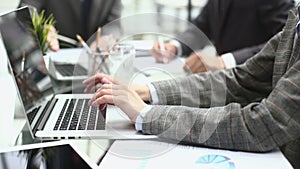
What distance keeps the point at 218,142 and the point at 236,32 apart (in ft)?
4.30

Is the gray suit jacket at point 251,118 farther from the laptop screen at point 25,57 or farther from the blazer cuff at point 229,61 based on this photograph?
the blazer cuff at point 229,61

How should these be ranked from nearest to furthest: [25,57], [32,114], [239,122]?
[239,122]
[32,114]
[25,57]

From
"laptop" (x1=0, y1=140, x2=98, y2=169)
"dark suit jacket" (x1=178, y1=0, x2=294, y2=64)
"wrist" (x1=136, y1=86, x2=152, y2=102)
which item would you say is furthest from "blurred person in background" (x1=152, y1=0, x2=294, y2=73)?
"laptop" (x1=0, y1=140, x2=98, y2=169)

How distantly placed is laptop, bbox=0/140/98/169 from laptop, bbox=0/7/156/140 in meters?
0.12

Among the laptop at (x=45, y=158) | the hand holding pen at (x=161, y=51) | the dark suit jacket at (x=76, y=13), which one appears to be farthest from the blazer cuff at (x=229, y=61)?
the laptop at (x=45, y=158)

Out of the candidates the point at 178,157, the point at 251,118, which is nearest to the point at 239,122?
the point at 251,118

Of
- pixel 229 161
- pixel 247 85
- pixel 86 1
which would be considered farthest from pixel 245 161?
pixel 86 1

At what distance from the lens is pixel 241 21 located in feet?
7.05

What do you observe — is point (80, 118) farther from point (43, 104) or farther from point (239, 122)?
point (239, 122)

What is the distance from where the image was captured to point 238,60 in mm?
1829

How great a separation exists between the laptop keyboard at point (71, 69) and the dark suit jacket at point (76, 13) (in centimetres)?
77

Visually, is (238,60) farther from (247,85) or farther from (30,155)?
(30,155)

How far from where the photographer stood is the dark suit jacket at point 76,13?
97.5 inches

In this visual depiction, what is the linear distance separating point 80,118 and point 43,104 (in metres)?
0.18
